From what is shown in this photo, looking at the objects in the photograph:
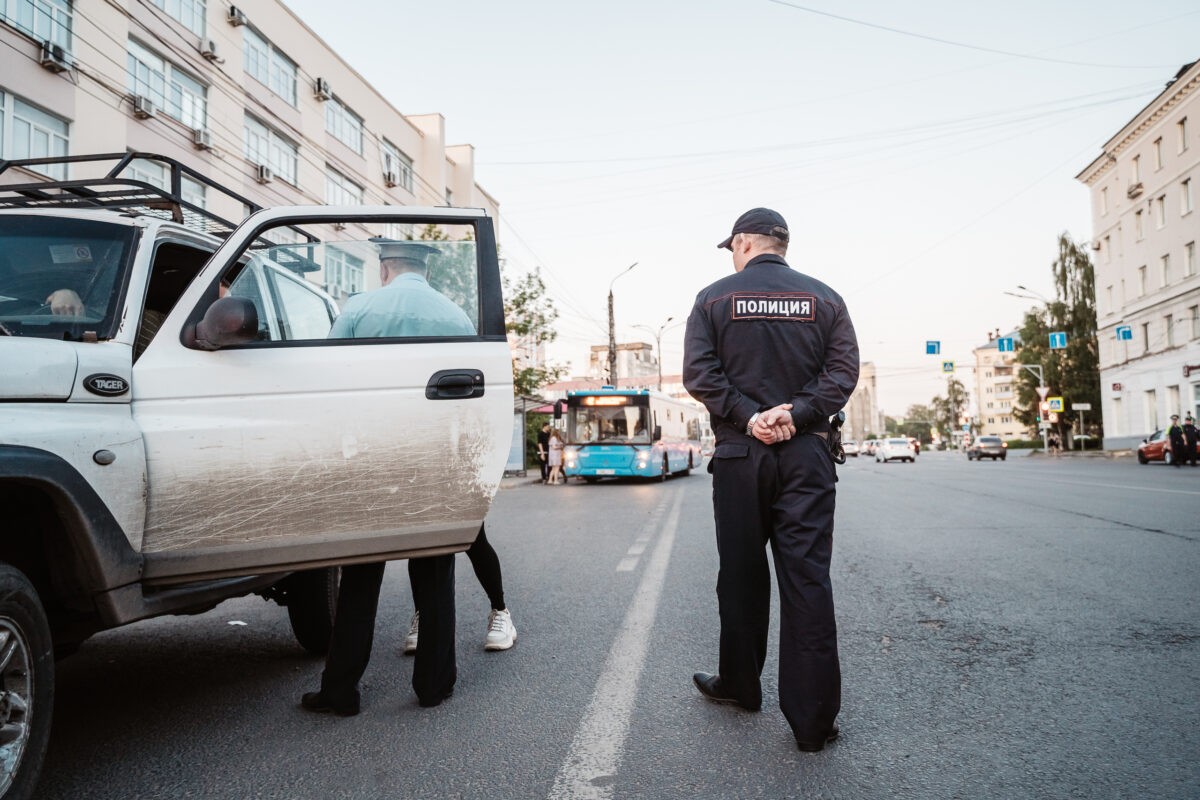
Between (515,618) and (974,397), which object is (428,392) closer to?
(515,618)

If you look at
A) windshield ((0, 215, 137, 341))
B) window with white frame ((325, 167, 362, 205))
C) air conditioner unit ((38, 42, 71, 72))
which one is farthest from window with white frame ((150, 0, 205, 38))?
windshield ((0, 215, 137, 341))

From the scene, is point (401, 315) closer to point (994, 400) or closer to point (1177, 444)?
point (1177, 444)

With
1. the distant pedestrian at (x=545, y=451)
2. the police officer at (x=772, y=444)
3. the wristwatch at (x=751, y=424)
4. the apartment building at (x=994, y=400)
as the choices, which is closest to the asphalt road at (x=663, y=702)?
the police officer at (x=772, y=444)

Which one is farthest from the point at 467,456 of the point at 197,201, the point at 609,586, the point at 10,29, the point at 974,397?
the point at 974,397

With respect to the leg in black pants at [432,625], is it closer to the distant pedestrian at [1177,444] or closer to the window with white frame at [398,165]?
the distant pedestrian at [1177,444]

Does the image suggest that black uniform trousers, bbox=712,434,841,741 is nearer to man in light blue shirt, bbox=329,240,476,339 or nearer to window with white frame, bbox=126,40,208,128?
man in light blue shirt, bbox=329,240,476,339

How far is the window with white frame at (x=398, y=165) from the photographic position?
35812 mm

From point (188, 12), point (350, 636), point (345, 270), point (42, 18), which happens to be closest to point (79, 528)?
point (350, 636)

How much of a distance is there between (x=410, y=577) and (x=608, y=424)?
20366 millimetres

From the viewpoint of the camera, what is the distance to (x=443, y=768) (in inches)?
116

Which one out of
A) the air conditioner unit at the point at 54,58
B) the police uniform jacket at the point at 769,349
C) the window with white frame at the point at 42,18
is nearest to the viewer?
the police uniform jacket at the point at 769,349

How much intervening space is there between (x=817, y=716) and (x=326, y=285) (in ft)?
9.18

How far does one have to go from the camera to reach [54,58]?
1781cm

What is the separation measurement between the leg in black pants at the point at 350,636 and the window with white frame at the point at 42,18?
18414 millimetres
